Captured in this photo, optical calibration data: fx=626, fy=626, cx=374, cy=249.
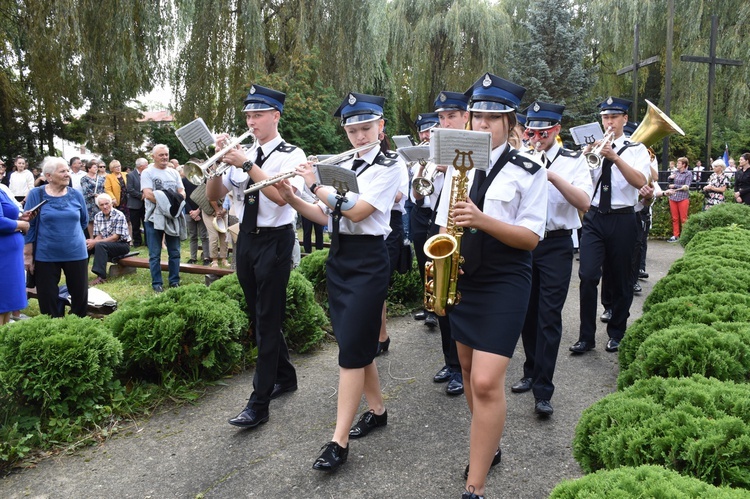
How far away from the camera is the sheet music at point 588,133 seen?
241 inches

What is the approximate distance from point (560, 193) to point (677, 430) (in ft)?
8.85

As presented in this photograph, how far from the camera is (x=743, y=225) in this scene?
356 inches

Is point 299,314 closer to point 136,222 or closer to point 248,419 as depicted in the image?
point 248,419

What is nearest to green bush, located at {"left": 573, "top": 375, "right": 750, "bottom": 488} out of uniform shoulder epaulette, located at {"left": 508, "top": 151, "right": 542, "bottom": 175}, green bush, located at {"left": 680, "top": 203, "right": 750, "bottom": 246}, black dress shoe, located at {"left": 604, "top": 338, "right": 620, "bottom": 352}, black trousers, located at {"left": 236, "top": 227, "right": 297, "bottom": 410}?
uniform shoulder epaulette, located at {"left": 508, "top": 151, "right": 542, "bottom": 175}

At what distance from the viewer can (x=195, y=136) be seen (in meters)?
4.16

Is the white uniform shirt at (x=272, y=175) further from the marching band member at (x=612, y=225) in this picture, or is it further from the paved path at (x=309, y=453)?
the marching band member at (x=612, y=225)

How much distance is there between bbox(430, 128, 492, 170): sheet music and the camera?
2885mm

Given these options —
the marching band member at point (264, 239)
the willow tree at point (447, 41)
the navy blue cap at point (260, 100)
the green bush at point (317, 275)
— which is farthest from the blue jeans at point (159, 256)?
the willow tree at point (447, 41)

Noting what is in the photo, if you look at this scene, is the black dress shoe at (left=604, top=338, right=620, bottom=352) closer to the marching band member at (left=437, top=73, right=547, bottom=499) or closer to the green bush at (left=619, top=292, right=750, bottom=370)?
the green bush at (left=619, top=292, right=750, bottom=370)

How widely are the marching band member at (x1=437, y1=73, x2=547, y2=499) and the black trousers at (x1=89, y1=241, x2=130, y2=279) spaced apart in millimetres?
7203

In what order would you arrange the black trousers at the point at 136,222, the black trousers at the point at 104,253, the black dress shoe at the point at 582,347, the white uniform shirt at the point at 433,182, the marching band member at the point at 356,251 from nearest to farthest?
1. the marching band member at the point at 356,251
2. the white uniform shirt at the point at 433,182
3. the black dress shoe at the point at 582,347
4. the black trousers at the point at 104,253
5. the black trousers at the point at 136,222

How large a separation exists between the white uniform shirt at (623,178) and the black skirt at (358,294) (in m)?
2.89

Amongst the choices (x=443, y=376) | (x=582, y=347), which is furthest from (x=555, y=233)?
(x=582, y=347)

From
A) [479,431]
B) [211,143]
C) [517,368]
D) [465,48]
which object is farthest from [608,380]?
[465,48]
